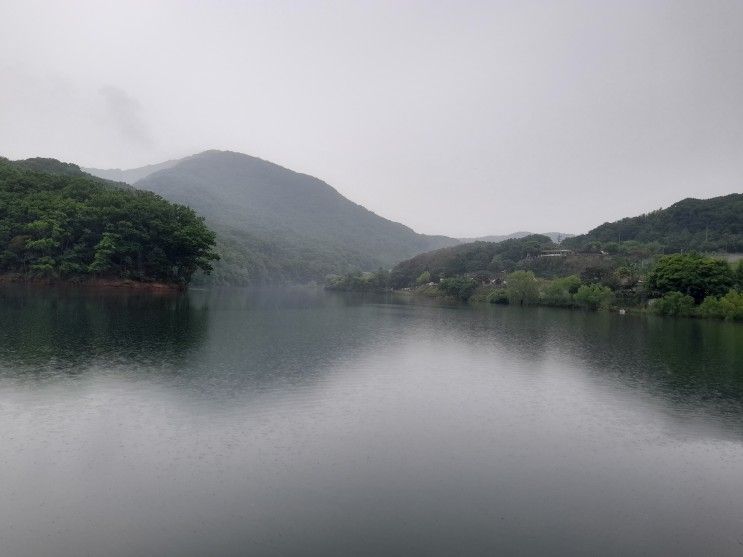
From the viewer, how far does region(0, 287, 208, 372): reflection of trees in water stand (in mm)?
18188

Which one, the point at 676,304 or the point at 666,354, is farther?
the point at 676,304

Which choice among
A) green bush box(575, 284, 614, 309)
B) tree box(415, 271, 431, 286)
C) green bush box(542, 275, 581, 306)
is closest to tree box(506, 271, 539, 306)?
green bush box(542, 275, 581, 306)

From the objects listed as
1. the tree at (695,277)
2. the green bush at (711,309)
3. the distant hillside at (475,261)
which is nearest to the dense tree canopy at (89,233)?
the tree at (695,277)

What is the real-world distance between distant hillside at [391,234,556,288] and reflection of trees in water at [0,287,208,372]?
8628 cm

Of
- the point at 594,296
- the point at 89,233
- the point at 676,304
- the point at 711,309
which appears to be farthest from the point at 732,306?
the point at 89,233

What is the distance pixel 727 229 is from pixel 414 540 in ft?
413

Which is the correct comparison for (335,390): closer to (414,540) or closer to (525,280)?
(414,540)

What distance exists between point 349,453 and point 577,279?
72496 mm

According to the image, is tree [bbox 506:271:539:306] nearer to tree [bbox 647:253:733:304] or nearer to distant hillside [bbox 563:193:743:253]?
tree [bbox 647:253:733:304]

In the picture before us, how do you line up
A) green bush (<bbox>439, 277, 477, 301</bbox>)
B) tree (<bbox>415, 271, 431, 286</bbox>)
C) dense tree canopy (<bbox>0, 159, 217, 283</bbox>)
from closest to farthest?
dense tree canopy (<bbox>0, 159, 217, 283</bbox>) → green bush (<bbox>439, 277, 477, 301</bbox>) → tree (<bbox>415, 271, 431, 286</bbox>)

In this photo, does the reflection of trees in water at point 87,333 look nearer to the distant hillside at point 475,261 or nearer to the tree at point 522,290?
the tree at point 522,290

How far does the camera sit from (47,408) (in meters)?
12.5

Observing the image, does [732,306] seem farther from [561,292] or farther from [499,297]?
[499,297]

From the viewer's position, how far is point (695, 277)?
193 feet
